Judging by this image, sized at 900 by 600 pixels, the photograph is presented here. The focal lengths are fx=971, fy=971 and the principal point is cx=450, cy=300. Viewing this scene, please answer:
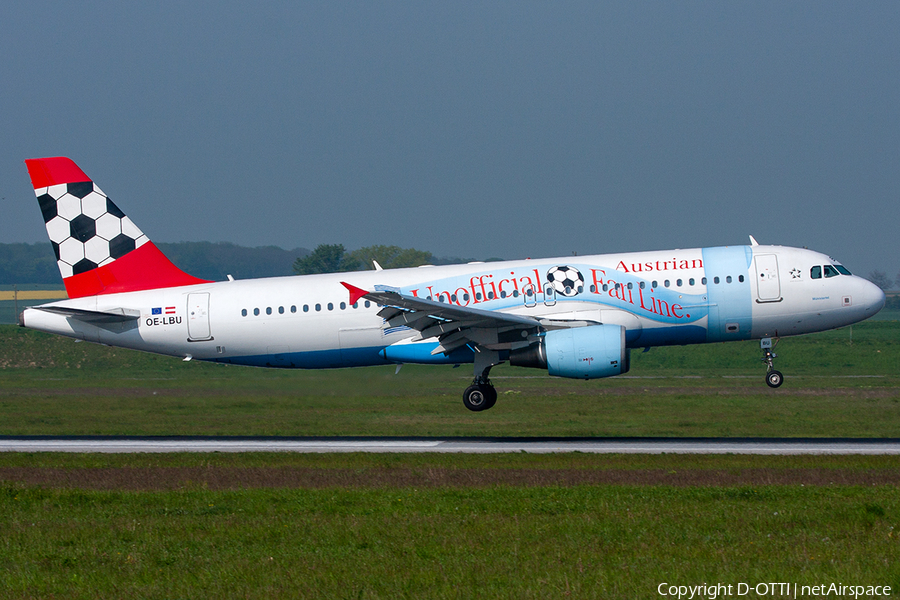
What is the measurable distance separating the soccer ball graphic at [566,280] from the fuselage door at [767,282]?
504cm

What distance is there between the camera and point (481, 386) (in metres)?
28.9

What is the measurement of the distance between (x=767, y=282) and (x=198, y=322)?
16916 millimetres

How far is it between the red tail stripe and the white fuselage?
403 centimetres

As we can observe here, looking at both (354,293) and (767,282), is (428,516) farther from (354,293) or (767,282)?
(767,282)

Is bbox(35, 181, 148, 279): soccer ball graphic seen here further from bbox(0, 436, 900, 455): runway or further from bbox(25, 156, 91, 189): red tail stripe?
bbox(0, 436, 900, 455): runway

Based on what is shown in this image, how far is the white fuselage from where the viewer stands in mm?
27625

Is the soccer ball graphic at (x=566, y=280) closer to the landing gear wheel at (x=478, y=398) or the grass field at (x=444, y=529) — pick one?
the landing gear wheel at (x=478, y=398)

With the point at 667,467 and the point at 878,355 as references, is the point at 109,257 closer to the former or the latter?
the point at 667,467

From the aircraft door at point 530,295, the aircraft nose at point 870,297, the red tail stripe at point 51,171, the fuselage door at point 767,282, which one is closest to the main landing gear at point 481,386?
the aircraft door at point 530,295

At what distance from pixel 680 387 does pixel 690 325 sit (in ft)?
72.2

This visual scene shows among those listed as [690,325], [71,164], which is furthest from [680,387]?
[71,164]

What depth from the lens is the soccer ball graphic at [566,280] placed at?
27.8 m

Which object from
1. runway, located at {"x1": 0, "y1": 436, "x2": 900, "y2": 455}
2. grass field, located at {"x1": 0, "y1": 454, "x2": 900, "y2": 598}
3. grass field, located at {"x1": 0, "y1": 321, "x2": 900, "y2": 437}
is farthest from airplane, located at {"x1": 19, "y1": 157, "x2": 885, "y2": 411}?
grass field, located at {"x1": 0, "y1": 454, "x2": 900, "y2": 598}

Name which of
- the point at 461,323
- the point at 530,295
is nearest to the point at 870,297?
the point at 530,295
